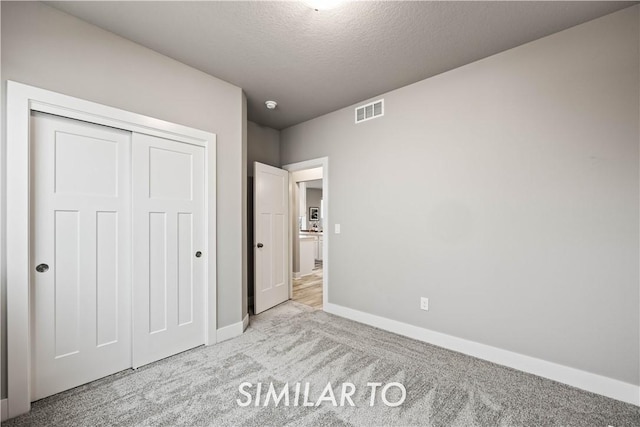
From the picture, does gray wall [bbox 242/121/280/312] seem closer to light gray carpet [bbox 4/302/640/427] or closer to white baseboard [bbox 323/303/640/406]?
light gray carpet [bbox 4/302/640/427]

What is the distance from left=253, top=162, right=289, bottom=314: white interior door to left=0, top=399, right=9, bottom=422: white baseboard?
218 cm

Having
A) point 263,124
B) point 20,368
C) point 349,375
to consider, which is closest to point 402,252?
point 349,375

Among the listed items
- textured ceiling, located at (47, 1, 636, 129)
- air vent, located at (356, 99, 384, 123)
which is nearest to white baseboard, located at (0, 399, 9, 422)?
textured ceiling, located at (47, 1, 636, 129)

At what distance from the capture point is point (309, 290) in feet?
15.5

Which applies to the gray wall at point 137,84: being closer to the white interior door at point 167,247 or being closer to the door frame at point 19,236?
the door frame at point 19,236

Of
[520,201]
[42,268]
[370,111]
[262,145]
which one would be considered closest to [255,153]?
[262,145]

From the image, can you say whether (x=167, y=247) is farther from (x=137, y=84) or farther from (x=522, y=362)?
(x=522, y=362)

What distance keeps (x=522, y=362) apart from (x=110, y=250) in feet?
11.2

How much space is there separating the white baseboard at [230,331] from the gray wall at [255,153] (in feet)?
2.29

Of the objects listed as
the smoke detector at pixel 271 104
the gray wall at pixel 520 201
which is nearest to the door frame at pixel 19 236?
the smoke detector at pixel 271 104

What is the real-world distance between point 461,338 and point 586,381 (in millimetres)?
840

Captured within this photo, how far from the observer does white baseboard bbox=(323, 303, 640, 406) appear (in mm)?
1884

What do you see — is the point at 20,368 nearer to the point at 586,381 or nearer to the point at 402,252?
the point at 402,252

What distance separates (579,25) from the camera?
201cm
